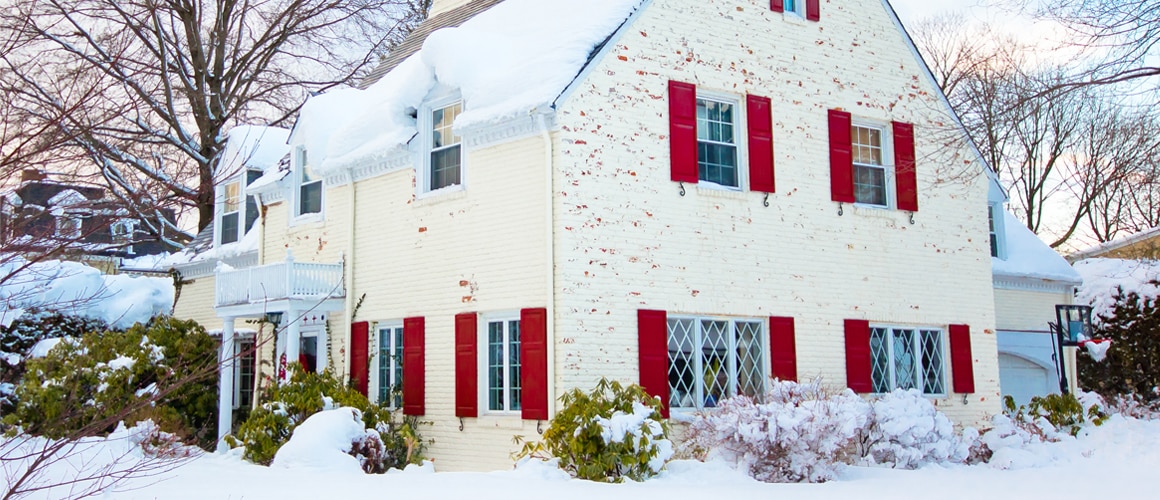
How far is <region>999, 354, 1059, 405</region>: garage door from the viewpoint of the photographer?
21234 mm

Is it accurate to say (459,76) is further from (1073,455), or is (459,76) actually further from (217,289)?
(1073,455)

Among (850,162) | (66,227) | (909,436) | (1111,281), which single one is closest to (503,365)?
(909,436)

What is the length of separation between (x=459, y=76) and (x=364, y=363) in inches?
180

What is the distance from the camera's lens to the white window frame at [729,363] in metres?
14.1

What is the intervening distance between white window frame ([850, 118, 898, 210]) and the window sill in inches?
238

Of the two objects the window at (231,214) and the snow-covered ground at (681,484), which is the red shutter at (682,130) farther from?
the window at (231,214)

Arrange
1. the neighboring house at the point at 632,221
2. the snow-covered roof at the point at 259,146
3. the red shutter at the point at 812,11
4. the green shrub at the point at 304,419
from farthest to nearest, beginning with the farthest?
1. the snow-covered roof at the point at 259,146
2. the red shutter at the point at 812,11
3. the green shrub at the point at 304,419
4. the neighboring house at the point at 632,221

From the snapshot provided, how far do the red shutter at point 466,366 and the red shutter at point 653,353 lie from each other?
2.25 m

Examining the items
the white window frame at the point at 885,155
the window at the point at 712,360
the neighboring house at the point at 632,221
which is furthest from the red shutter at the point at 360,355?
the white window frame at the point at 885,155

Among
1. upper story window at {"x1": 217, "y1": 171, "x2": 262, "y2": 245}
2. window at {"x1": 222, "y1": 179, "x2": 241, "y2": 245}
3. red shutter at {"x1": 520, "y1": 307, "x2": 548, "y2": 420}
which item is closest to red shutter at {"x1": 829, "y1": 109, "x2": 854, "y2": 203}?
red shutter at {"x1": 520, "y1": 307, "x2": 548, "y2": 420}

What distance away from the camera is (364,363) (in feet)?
52.4

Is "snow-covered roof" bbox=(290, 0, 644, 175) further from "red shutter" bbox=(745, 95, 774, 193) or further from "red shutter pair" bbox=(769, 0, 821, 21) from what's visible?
"red shutter pair" bbox=(769, 0, 821, 21)

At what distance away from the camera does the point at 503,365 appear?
14.1 metres

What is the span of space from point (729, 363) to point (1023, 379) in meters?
9.86
